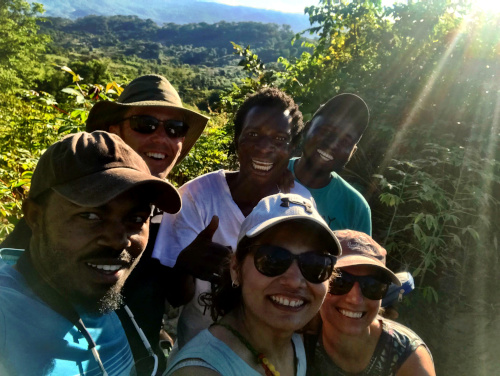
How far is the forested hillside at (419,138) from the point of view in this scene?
4.63 metres

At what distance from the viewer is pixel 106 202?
1.47m

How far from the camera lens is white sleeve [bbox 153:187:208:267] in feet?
7.02

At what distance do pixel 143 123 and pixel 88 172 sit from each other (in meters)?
1.04

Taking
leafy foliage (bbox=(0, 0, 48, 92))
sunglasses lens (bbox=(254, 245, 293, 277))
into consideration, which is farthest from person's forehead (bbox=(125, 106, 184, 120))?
leafy foliage (bbox=(0, 0, 48, 92))

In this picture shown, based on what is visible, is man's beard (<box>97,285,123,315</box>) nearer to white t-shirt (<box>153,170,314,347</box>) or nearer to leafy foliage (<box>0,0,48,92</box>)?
white t-shirt (<box>153,170,314,347</box>)

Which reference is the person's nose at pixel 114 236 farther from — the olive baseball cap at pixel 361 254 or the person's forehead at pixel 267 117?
the person's forehead at pixel 267 117

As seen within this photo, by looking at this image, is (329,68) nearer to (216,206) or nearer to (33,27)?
(216,206)

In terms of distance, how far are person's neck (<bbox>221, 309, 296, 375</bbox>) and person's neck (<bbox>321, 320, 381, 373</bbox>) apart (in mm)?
412

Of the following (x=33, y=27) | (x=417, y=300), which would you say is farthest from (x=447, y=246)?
(x=33, y=27)

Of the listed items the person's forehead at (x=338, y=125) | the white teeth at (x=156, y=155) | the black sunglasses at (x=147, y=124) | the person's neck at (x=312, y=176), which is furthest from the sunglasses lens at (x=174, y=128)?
the person's forehead at (x=338, y=125)

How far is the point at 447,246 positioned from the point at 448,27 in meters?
3.60

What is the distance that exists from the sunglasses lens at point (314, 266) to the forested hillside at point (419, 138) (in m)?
2.33

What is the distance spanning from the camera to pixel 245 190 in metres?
2.49

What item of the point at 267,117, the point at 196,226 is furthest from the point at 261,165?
the point at 196,226
